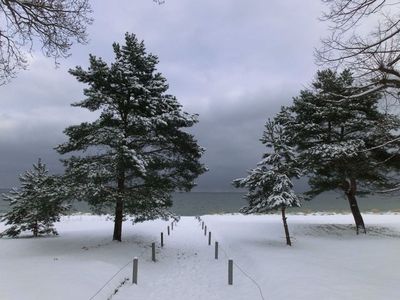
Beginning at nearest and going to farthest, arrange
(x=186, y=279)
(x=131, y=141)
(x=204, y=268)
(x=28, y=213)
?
(x=186, y=279), (x=204, y=268), (x=131, y=141), (x=28, y=213)

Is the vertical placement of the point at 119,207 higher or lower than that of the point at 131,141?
lower

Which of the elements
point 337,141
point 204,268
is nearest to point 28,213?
point 204,268

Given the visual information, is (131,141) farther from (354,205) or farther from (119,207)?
(354,205)

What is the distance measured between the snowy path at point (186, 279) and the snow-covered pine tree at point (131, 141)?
8.00 feet

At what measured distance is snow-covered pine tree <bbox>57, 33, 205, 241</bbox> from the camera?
1750 centimetres

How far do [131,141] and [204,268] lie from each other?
702 centimetres

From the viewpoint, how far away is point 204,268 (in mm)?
15969

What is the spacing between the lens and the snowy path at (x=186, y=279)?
38.5 ft

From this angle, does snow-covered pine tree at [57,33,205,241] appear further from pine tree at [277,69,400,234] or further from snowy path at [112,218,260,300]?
pine tree at [277,69,400,234]

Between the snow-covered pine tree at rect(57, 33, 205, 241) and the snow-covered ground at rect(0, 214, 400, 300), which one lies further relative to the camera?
the snow-covered pine tree at rect(57, 33, 205, 241)

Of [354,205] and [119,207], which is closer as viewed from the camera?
[119,207]

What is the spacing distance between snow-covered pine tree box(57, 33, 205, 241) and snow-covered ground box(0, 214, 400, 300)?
2438mm

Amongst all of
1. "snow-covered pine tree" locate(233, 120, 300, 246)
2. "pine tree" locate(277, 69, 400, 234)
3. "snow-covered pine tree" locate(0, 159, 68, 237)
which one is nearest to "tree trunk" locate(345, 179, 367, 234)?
"pine tree" locate(277, 69, 400, 234)

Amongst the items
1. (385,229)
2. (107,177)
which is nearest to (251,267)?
(107,177)
